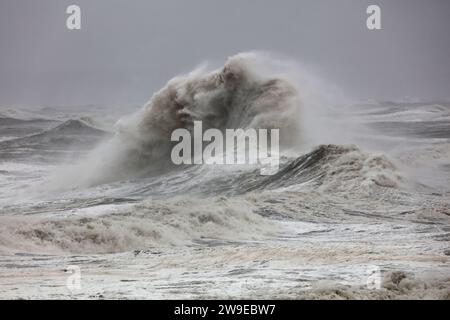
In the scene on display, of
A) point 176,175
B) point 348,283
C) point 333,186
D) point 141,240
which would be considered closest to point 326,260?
point 348,283

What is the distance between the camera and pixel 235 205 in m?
15.3

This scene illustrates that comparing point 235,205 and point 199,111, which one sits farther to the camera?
point 199,111

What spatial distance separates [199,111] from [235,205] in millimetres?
10468

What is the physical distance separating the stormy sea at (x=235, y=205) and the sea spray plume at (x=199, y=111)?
5 centimetres

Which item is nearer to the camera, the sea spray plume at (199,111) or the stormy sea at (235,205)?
the stormy sea at (235,205)

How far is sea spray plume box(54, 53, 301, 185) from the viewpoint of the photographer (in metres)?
24.8

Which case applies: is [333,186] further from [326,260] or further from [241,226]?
[326,260]

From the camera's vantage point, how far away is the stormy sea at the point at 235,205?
9.35 meters

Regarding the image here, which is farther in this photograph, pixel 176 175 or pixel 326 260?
pixel 176 175

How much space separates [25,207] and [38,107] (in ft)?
107

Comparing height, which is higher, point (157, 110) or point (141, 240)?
point (157, 110)

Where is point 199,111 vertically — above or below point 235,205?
above

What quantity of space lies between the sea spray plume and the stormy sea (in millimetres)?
47

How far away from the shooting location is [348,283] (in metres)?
8.91
